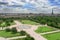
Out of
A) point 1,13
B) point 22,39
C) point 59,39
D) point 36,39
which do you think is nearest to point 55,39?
point 59,39

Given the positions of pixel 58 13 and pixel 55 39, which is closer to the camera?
pixel 55 39

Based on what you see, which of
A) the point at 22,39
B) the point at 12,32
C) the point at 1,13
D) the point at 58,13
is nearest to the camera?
the point at 22,39

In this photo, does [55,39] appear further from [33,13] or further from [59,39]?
[33,13]

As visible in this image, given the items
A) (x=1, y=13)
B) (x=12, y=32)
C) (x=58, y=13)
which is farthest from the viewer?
(x=58, y=13)

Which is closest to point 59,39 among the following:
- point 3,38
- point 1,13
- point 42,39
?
point 42,39

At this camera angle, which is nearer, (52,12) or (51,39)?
(51,39)

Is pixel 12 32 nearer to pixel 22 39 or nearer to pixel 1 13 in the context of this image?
pixel 22 39

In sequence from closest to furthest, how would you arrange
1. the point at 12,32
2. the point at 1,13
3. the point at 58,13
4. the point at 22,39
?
the point at 22,39, the point at 12,32, the point at 1,13, the point at 58,13

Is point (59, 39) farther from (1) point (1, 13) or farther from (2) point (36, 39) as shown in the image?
(1) point (1, 13)

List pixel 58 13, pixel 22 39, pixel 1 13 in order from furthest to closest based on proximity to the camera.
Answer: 1. pixel 58 13
2. pixel 1 13
3. pixel 22 39
